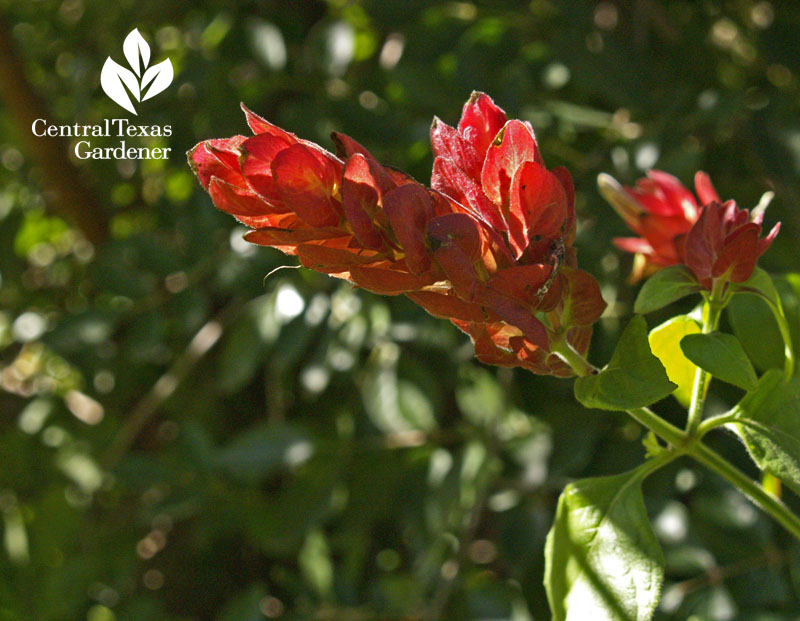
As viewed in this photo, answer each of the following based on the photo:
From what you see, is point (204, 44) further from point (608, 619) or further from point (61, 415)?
point (608, 619)

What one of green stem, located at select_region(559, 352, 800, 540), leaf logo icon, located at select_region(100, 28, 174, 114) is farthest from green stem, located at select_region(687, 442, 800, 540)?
leaf logo icon, located at select_region(100, 28, 174, 114)

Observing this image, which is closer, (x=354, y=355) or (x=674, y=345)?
(x=674, y=345)

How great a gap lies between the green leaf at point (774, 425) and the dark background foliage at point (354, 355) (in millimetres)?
318

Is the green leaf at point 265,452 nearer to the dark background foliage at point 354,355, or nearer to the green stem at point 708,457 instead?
the dark background foliage at point 354,355

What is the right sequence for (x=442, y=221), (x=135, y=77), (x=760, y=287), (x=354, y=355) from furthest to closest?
(x=135, y=77) < (x=354, y=355) < (x=760, y=287) < (x=442, y=221)

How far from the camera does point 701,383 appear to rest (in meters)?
0.40

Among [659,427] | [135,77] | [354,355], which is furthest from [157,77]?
[659,427]

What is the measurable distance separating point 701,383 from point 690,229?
75 mm

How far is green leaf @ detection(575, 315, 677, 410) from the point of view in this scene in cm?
34

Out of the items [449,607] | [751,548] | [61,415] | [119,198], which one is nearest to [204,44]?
[119,198]

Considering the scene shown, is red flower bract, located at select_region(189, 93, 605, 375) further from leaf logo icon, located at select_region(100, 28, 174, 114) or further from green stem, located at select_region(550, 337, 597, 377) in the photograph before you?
leaf logo icon, located at select_region(100, 28, 174, 114)

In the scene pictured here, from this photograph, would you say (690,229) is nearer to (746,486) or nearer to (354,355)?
(746,486)

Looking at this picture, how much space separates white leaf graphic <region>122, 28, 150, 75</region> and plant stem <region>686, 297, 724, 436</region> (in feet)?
2.54

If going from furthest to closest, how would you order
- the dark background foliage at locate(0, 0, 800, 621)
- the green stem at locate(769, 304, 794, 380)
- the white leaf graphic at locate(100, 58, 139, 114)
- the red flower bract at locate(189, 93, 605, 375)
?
the white leaf graphic at locate(100, 58, 139, 114) → the dark background foliage at locate(0, 0, 800, 621) → the green stem at locate(769, 304, 794, 380) → the red flower bract at locate(189, 93, 605, 375)
